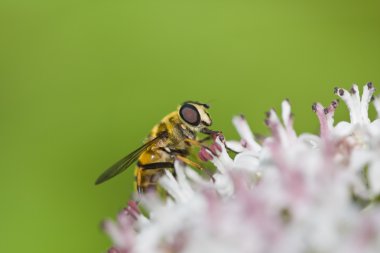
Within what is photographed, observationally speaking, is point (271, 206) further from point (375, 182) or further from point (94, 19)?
point (94, 19)

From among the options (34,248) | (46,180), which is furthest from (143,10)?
(34,248)

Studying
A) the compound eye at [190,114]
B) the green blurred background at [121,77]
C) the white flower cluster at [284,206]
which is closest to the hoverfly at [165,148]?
the compound eye at [190,114]

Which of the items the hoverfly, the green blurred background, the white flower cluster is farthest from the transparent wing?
the green blurred background

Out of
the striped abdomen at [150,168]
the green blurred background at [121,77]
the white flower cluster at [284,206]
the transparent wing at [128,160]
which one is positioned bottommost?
the white flower cluster at [284,206]

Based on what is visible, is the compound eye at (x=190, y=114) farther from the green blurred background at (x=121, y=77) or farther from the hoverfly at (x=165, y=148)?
the green blurred background at (x=121, y=77)

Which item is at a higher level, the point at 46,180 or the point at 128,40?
the point at 128,40

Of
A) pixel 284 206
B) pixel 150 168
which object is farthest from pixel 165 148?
pixel 284 206

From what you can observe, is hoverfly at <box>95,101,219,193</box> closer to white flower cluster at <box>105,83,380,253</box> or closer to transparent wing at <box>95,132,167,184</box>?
transparent wing at <box>95,132,167,184</box>
